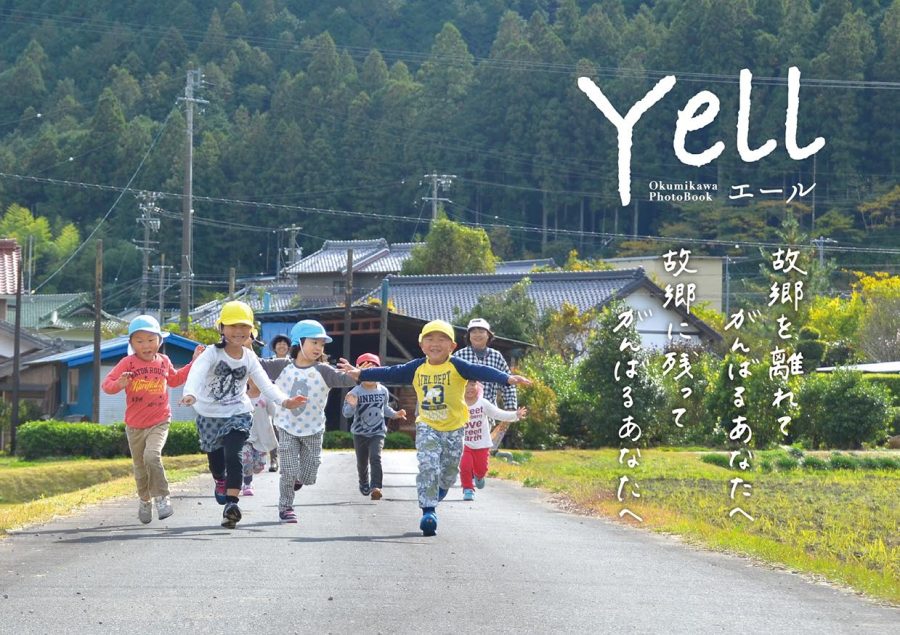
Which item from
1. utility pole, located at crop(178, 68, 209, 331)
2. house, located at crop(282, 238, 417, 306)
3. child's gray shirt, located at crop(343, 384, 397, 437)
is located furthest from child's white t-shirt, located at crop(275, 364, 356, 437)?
house, located at crop(282, 238, 417, 306)

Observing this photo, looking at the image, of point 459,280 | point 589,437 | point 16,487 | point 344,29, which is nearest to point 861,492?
point 589,437

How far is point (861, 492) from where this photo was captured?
1722 centimetres

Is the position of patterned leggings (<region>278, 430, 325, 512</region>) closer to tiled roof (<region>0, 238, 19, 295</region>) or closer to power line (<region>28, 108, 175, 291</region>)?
tiled roof (<region>0, 238, 19, 295</region>)

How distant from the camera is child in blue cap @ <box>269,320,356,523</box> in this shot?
10328 millimetres

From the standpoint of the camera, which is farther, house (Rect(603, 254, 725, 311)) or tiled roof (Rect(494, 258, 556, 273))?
tiled roof (Rect(494, 258, 556, 273))

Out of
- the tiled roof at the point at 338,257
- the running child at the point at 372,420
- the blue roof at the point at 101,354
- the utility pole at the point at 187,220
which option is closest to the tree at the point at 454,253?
the tiled roof at the point at 338,257

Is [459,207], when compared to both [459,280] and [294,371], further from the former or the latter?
[294,371]

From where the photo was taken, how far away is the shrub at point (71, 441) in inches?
1316

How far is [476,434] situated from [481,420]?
0.20 meters

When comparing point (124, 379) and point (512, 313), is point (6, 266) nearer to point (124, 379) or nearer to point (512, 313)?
point (512, 313)

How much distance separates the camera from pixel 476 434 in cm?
1283

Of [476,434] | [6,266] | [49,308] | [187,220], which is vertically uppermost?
[187,220]

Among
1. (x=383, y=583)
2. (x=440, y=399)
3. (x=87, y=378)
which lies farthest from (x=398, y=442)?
(x=383, y=583)

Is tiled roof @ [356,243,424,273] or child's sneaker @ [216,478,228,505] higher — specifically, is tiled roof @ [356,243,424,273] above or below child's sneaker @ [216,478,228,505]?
above
